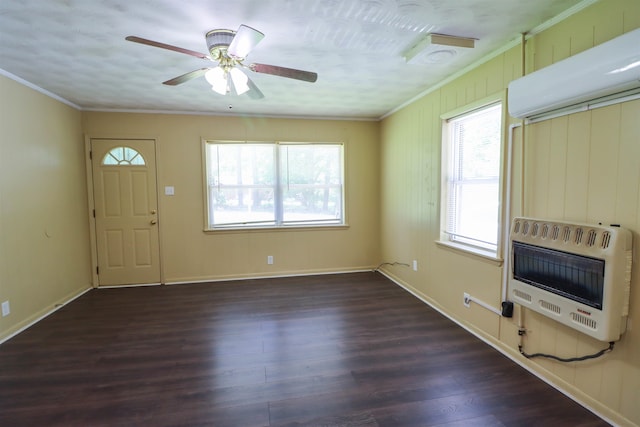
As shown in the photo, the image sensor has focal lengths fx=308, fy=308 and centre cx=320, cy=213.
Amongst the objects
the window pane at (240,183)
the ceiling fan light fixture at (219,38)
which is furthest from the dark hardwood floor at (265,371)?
the ceiling fan light fixture at (219,38)

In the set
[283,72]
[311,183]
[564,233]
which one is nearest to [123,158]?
[311,183]

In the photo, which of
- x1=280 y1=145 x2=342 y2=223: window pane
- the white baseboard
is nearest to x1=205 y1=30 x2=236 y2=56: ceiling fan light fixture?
x1=280 y1=145 x2=342 y2=223: window pane

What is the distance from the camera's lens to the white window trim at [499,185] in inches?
96.7

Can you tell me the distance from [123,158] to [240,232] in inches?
72.4

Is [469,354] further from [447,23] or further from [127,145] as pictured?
[127,145]

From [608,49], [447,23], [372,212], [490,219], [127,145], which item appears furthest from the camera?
[372,212]

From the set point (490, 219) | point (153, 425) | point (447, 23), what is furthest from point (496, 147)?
point (153, 425)

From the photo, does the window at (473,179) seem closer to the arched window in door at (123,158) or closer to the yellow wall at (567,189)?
the yellow wall at (567,189)

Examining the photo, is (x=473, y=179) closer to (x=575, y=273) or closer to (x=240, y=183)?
(x=575, y=273)

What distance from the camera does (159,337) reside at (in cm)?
278

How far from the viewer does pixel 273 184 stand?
4566 millimetres

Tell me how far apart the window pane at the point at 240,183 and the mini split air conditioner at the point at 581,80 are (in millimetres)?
3220

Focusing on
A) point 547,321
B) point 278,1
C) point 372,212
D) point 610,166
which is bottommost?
point 547,321

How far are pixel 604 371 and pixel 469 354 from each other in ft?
2.77
